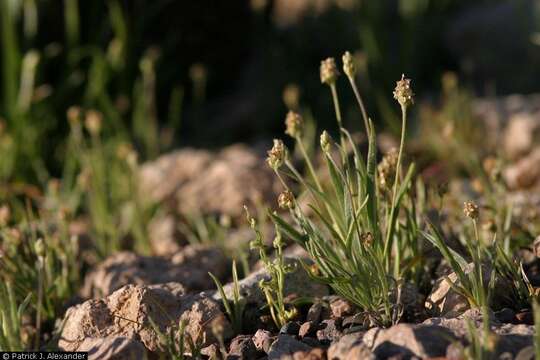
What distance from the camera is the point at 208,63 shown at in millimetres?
4629

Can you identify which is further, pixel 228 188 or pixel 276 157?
pixel 228 188

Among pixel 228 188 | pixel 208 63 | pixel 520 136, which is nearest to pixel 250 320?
pixel 228 188

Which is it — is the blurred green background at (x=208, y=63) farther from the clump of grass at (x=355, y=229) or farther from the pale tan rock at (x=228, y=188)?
the clump of grass at (x=355, y=229)

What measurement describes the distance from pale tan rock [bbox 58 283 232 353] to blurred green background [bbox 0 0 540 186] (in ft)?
5.09

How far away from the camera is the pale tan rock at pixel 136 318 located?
1.80m

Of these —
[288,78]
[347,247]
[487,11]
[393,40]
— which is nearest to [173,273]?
[347,247]

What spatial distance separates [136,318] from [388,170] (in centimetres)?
72

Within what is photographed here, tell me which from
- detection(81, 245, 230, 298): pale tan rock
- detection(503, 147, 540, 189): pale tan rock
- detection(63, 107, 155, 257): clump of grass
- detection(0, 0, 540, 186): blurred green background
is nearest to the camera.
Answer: detection(81, 245, 230, 298): pale tan rock

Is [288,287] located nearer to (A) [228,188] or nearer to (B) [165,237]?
(B) [165,237]

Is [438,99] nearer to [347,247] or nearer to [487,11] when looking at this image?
[487,11]

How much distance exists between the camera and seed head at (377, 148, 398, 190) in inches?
76.2

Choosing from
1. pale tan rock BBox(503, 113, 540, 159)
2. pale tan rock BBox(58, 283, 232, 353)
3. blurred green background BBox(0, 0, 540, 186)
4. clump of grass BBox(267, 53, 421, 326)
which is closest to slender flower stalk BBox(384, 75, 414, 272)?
clump of grass BBox(267, 53, 421, 326)

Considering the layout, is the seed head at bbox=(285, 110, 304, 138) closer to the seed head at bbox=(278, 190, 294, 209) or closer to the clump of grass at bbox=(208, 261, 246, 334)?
the seed head at bbox=(278, 190, 294, 209)

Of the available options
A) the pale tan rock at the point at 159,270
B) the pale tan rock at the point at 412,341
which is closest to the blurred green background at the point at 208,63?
the pale tan rock at the point at 159,270
